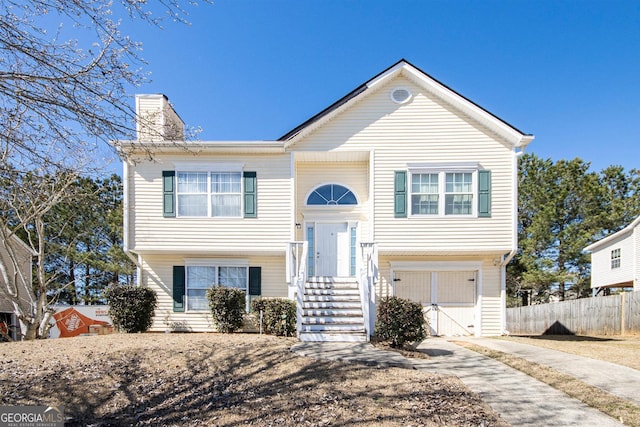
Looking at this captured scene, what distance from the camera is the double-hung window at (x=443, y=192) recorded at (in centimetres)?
1152

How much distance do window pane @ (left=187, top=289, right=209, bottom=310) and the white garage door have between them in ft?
19.3

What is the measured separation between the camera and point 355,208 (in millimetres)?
12391

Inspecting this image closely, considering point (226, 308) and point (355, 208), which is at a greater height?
point (355, 208)

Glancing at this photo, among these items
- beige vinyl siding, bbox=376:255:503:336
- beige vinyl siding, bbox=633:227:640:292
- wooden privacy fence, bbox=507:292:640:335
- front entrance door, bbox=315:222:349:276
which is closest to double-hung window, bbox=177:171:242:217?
front entrance door, bbox=315:222:349:276

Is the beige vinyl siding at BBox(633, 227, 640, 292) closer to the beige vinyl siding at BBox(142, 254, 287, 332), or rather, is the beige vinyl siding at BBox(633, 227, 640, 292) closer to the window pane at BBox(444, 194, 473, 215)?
the window pane at BBox(444, 194, 473, 215)

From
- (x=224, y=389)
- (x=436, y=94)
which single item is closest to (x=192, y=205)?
(x=224, y=389)

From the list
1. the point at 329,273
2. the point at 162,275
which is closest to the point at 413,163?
the point at 329,273

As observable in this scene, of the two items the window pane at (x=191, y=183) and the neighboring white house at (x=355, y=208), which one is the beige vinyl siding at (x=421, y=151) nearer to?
the neighboring white house at (x=355, y=208)

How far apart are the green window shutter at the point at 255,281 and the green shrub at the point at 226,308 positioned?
1.26 meters

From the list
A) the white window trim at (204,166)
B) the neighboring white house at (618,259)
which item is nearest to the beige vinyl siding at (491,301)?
the white window trim at (204,166)

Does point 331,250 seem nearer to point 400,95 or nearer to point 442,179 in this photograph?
point 442,179

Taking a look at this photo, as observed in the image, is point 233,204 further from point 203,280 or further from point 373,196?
point 373,196

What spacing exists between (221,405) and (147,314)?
649 cm

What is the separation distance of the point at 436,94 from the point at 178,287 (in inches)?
382
